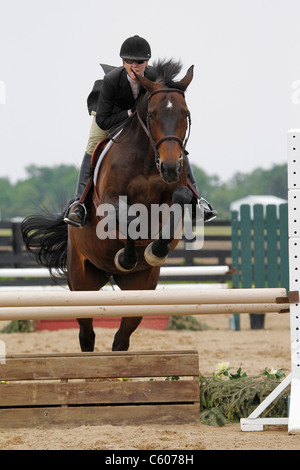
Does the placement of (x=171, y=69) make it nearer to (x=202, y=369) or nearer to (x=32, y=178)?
(x=202, y=369)

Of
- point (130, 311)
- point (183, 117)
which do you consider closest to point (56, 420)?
point (130, 311)

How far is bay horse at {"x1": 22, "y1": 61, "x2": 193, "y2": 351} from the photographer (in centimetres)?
359

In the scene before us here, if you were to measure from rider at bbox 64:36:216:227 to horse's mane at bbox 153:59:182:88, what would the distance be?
8cm

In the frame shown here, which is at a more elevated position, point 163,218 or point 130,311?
point 163,218

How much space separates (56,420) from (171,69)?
2.01 meters

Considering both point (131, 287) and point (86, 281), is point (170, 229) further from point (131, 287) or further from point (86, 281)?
point (86, 281)

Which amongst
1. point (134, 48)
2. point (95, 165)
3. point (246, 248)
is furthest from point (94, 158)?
point (246, 248)

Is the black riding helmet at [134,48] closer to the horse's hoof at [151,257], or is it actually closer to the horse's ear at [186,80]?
the horse's ear at [186,80]

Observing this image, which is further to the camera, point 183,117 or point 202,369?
point 202,369

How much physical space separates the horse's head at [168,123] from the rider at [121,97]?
0.21 meters

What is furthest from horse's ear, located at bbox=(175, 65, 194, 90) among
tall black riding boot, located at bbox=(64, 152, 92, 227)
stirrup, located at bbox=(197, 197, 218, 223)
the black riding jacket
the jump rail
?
the jump rail

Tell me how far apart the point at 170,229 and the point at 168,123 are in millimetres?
591

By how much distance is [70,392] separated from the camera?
345 cm
